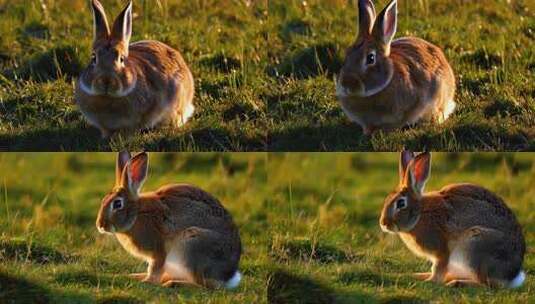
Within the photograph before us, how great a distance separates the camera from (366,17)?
9367 millimetres

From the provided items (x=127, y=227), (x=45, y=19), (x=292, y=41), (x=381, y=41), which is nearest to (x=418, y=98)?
(x=381, y=41)

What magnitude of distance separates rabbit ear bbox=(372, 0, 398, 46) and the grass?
1.67 feet

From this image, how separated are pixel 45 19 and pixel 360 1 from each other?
254cm

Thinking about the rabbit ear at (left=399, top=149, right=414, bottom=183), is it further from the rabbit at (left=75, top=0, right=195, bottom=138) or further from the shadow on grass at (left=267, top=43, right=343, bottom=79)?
the rabbit at (left=75, top=0, right=195, bottom=138)

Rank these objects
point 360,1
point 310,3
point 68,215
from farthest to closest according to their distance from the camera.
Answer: point 310,3 < point 68,215 < point 360,1

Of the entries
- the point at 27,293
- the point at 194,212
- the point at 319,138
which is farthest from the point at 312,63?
the point at 27,293

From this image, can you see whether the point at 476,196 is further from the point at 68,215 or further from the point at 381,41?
the point at 68,215

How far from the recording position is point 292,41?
1032 centimetres

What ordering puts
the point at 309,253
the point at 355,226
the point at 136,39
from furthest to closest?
the point at 136,39 → the point at 355,226 → the point at 309,253

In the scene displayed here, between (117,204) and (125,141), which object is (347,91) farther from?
(117,204)

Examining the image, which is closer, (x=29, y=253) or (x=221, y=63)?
(x=29, y=253)

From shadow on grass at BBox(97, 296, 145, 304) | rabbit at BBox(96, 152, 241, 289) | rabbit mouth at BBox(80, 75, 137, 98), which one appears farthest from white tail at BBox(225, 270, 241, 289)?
rabbit mouth at BBox(80, 75, 137, 98)

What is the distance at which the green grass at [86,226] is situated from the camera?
9523 millimetres

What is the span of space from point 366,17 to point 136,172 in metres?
1.52
